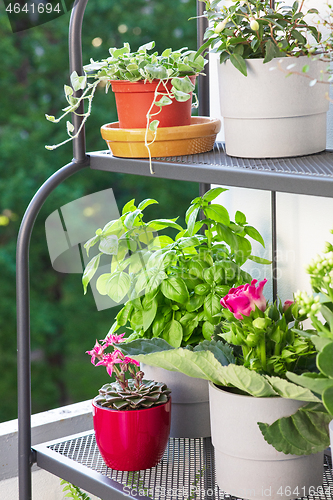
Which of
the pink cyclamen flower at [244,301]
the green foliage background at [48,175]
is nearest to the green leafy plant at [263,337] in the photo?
the pink cyclamen flower at [244,301]

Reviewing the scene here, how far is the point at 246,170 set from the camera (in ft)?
2.23

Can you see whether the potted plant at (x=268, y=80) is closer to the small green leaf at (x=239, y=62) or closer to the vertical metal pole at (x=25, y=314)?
the small green leaf at (x=239, y=62)

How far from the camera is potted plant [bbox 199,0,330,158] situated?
71cm

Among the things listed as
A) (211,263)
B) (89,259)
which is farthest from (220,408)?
(89,259)

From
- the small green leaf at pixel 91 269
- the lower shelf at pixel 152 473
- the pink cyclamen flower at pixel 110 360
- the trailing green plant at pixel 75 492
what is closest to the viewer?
the lower shelf at pixel 152 473

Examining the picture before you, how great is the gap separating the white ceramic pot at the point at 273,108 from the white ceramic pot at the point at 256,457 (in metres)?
0.32

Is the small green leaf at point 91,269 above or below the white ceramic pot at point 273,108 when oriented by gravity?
below

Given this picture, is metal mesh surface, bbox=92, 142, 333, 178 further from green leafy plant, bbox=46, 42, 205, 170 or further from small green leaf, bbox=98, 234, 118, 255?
small green leaf, bbox=98, 234, 118, 255

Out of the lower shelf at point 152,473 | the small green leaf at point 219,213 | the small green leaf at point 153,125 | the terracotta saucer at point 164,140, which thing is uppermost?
the small green leaf at point 153,125

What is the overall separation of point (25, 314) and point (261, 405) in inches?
15.8

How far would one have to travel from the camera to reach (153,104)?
32.3 inches

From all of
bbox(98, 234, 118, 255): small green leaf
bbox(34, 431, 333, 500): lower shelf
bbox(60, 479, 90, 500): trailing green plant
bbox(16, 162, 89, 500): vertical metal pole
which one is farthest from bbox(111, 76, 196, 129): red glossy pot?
bbox(60, 479, 90, 500): trailing green plant

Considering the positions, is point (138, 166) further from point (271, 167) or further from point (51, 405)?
point (51, 405)

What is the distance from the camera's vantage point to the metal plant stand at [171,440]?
67 centimetres
